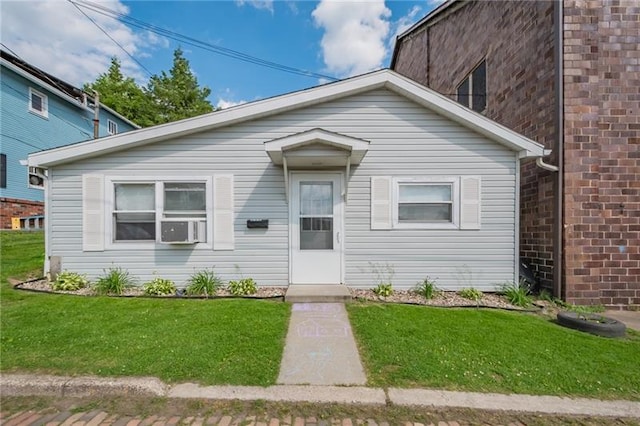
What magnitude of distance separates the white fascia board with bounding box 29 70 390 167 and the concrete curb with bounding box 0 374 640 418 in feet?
13.3

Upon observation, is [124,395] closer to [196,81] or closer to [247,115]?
[247,115]

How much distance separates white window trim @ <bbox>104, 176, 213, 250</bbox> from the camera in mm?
5648

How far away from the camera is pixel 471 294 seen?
5520 mm

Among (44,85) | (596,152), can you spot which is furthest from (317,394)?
(44,85)

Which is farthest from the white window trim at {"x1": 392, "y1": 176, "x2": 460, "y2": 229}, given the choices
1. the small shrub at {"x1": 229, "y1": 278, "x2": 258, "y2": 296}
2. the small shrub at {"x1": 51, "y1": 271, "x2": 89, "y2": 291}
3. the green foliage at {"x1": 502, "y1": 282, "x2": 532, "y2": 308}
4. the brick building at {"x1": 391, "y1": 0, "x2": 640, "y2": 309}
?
the small shrub at {"x1": 51, "y1": 271, "x2": 89, "y2": 291}

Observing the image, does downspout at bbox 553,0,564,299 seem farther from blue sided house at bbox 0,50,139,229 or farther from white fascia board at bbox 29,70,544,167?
blue sided house at bbox 0,50,139,229

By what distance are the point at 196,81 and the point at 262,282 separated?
2848 centimetres

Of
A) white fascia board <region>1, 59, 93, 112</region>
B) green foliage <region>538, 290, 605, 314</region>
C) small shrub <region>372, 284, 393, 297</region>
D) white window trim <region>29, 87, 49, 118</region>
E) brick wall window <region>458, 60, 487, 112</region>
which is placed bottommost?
green foliage <region>538, 290, 605, 314</region>

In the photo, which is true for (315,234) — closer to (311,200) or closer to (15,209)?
(311,200)

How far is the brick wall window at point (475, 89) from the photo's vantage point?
26.5 feet

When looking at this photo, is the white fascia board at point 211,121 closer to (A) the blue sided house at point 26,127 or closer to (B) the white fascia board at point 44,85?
(A) the blue sided house at point 26,127

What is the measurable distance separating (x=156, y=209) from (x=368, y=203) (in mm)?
4099

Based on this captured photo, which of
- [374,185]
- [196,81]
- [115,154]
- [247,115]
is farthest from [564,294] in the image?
[196,81]

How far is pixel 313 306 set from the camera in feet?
16.0
